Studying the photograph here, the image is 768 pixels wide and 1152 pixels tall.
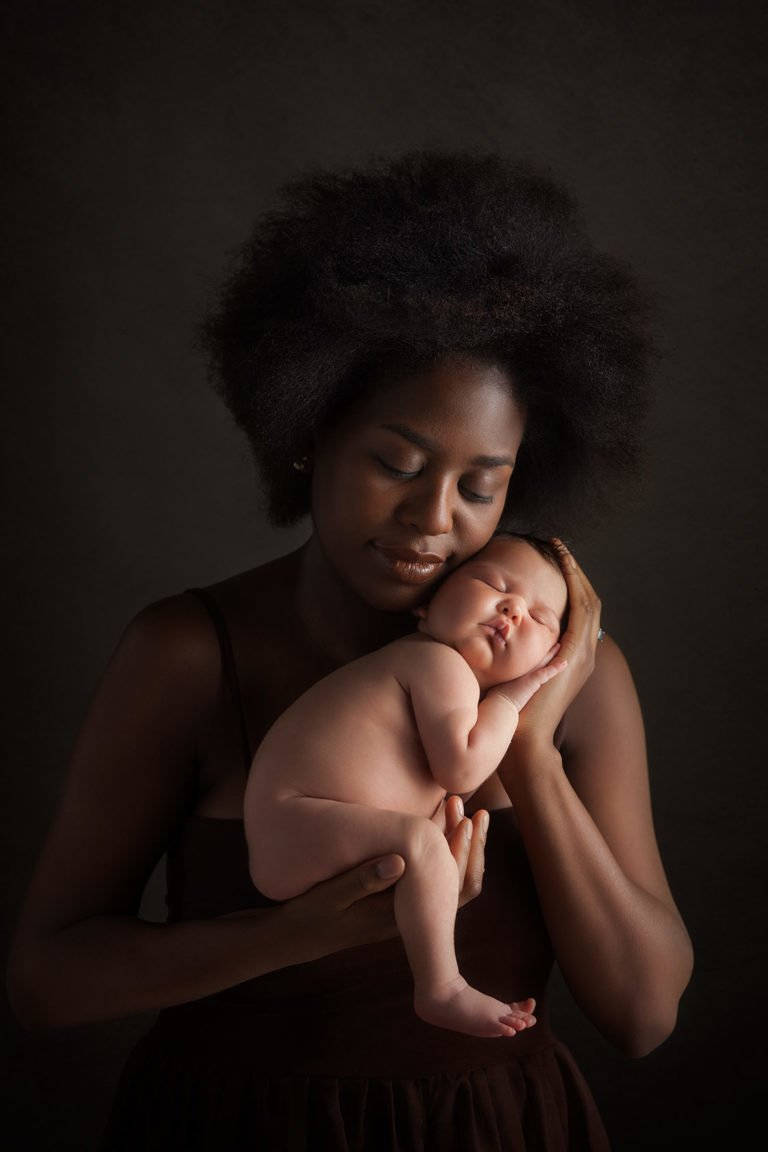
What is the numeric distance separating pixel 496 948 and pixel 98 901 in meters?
0.55

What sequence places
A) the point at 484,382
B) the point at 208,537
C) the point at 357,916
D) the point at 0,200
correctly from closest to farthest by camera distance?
the point at 357,916
the point at 484,382
the point at 0,200
the point at 208,537

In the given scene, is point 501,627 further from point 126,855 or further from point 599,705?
point 126,855

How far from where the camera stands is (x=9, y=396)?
8.42ft

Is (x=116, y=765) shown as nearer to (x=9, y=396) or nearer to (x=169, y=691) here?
(x=169, y=691)

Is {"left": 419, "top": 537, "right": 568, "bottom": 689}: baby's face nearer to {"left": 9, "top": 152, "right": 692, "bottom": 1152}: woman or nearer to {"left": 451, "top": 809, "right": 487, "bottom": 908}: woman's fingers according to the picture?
{"left": 9, "top": 152, "right": 692, "bottom": 1152}: woman

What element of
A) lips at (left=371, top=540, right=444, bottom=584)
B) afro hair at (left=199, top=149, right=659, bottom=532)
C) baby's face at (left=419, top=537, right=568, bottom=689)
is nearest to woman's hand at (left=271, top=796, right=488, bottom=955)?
baby's face at (left=419, top=537, right=568, bottom=689)

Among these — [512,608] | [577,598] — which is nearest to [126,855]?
[512,608]

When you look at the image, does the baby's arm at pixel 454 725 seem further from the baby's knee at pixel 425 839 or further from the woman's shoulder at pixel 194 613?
the woman's shoulder at pixel 194 613

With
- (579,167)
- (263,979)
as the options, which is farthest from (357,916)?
(579,167)

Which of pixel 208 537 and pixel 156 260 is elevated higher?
pixel 156 260

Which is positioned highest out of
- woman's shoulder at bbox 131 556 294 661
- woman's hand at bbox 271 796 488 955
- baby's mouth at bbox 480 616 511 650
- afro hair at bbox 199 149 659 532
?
afro hair at bbox 199 149 659 532

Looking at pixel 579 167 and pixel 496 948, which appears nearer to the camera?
pixel 496 948

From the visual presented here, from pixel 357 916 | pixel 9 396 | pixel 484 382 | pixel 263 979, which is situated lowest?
pixel 263 979

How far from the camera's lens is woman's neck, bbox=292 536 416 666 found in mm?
1938
